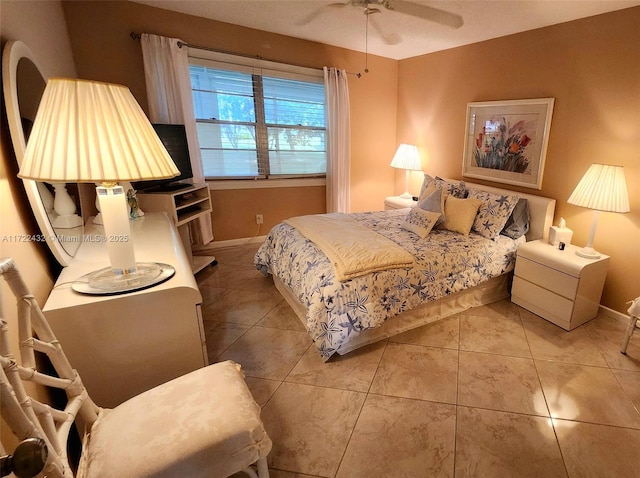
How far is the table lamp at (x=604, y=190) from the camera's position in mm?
2260

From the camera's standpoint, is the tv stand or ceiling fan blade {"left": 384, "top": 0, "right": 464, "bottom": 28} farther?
the tv stand

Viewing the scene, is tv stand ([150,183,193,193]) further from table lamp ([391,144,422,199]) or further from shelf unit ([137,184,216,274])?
table lamp ([391,144,422,199])

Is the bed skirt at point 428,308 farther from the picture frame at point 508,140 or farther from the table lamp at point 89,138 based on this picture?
the table lamp at point 89,138

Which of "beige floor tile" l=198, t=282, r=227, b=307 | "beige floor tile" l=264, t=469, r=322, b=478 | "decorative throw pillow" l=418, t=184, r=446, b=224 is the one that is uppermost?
"decorative throw pillow" l=418, t=184, r=446, b=224

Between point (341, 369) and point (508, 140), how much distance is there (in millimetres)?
2718

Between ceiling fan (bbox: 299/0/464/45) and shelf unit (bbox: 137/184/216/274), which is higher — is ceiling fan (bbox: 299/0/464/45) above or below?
above

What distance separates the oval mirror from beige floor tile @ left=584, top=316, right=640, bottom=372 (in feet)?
10.3

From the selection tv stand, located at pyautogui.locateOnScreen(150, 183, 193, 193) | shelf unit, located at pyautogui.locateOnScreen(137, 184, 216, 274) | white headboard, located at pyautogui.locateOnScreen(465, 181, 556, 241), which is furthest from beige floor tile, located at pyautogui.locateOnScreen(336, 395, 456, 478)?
tv stand, located at pyautogui.locateOnScreen(150, 183, 193, 193)

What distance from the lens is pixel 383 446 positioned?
1.57 metres

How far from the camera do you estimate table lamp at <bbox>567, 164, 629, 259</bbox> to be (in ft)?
7.41

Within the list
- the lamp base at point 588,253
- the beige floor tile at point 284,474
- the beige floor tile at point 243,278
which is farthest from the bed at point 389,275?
the beige floor tile at point 284,474

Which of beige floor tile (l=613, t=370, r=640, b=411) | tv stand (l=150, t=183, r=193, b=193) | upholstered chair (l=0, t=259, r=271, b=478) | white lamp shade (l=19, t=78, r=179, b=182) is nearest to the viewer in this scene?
upholstered chair (l=0, t=259, r=271, b=478)

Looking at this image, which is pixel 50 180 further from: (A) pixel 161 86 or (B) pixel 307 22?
(B) pixel 307 22

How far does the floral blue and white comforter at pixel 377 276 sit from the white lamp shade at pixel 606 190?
2.15ft
